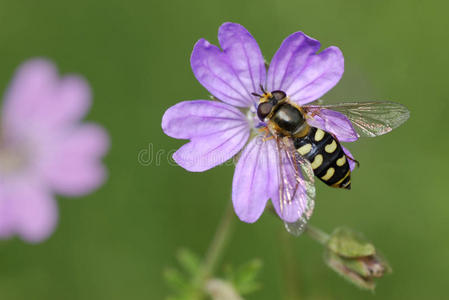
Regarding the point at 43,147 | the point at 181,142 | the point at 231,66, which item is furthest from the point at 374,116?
the point at 43,147

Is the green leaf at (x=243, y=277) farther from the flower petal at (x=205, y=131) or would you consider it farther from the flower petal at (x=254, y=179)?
the flower petal at (x=205, y=131)

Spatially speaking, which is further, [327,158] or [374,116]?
[374,116]

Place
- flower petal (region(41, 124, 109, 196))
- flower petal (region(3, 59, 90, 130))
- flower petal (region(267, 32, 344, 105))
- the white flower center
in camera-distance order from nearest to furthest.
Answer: flower petal (region(267, 32, 344, 105)) → flower petal (region(41, 124, 109, 196)) → flower petal (region(3, 59, 90, 130)) → the white flower center

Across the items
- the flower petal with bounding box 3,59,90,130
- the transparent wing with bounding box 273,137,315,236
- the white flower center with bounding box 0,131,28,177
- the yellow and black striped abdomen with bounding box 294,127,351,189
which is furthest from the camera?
the white flower center with bounding box 0,131,28,177

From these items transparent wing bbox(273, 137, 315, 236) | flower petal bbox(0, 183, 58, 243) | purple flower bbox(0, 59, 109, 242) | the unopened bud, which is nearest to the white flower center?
purple flower bbox(0, 59, 109, 242)

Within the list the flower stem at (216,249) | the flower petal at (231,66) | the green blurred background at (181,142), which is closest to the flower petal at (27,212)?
the green blurred background at (181,142)

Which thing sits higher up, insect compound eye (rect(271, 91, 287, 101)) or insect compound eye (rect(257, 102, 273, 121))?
insect compound eye (rect(271, 91, 287, 101))

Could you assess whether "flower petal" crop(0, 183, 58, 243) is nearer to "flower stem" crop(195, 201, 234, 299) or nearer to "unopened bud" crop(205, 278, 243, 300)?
"flower stem" crop(195, 201, 234, 299)

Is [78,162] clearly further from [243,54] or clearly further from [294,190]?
[294,190]
